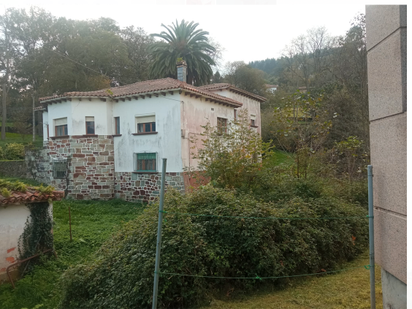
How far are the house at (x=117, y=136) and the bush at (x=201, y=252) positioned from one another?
23.8ft

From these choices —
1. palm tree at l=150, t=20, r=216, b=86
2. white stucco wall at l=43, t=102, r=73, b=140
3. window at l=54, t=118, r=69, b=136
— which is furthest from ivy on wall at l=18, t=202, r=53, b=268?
palm tree at l=150, t=20, r=216, b=86

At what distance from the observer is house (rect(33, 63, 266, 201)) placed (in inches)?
474

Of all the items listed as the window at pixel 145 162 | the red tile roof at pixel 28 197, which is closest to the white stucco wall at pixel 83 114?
the window at pixel 145 162

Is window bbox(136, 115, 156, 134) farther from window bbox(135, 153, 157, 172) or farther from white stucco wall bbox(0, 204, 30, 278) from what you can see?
white stucco wall bbox(0, 204, 30, 278)

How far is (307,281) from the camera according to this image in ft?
13.9

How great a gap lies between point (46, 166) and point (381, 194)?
48.8 ft

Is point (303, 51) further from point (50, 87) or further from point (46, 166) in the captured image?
point (46, 166)

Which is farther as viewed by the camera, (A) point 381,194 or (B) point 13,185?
(B) point 13,185

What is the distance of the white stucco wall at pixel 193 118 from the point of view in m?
11.7

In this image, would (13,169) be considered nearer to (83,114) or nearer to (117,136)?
(83,114)

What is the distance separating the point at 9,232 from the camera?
19.3 ft

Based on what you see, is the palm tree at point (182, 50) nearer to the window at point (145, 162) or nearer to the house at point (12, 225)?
the window at point (145, 162)
